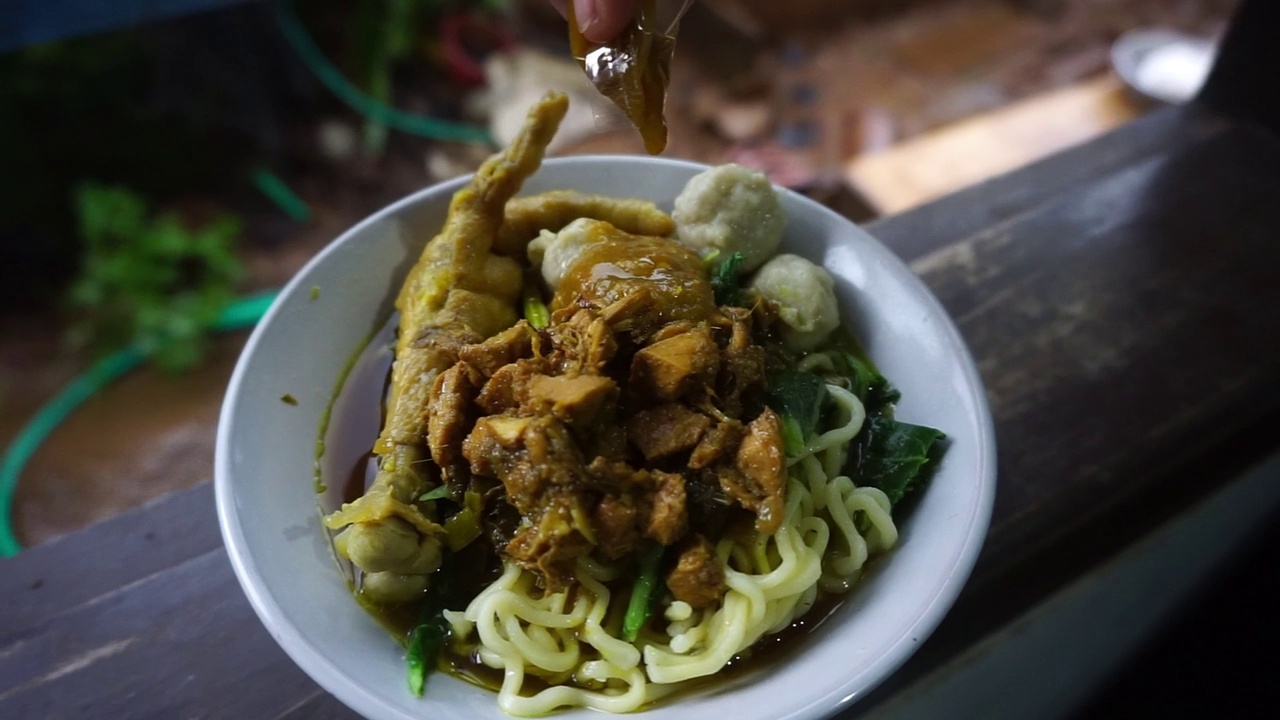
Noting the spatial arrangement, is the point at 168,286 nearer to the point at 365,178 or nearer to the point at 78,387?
the point at 78,387

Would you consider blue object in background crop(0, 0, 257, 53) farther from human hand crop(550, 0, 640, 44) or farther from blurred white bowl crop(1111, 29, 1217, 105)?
blurred white bowl crop(1111, 29, 1217, 105)

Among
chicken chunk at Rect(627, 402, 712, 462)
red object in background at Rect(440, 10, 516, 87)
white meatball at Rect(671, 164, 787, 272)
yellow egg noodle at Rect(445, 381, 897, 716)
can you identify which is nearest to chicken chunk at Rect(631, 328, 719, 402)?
chicken chunk at Rect(627, 402, 712, 462)

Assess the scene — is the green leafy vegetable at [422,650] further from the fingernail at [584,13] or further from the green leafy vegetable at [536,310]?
the fingernail at [584,13]

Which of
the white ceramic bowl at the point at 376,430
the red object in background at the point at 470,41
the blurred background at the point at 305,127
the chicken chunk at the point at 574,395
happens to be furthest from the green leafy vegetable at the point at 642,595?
the red object in background at the point at 470,41

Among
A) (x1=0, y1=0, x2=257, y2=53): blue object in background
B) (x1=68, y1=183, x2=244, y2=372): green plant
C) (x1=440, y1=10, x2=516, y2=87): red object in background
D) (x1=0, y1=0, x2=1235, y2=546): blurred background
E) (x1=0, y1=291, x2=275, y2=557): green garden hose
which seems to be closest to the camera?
(x1=0, y1=0, x2=257, y2=53): blue object in background

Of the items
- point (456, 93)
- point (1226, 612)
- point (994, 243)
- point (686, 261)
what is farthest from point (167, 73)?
point (1226, 612)

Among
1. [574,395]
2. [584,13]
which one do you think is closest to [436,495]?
[574,395]
